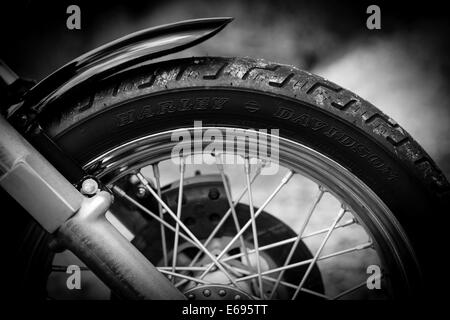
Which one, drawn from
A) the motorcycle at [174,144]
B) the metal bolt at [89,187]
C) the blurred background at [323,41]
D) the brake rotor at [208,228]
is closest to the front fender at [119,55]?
the motorcycle at [174,144]

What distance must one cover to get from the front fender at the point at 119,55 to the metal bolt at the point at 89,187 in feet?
0.44

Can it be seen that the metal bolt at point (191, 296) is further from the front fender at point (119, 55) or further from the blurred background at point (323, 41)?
the blurred background at point (323, 41)

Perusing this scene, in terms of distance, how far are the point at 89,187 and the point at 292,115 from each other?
33cm

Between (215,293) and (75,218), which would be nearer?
(75,218)

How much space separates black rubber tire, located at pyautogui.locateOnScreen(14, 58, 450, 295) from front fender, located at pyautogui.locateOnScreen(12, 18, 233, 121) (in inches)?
1.1

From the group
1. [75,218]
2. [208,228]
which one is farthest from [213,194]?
[75,218]

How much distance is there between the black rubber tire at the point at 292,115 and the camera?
64 centimetres

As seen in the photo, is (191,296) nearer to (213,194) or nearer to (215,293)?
(215,293)

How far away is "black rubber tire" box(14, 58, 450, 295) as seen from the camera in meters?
0.64

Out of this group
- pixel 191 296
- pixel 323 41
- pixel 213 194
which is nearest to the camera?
pixel 191 296

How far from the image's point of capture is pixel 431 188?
65cm

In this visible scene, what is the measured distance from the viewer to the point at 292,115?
0.65 meters
